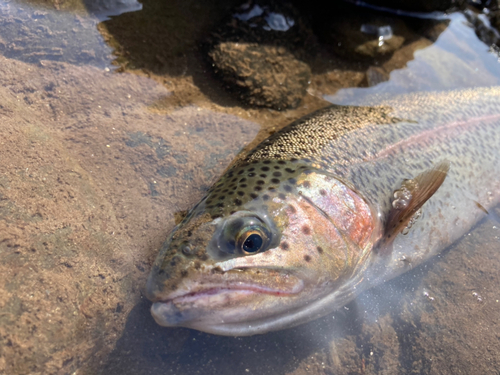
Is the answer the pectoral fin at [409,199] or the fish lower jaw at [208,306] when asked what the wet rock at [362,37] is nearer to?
the pectoral fin at [409,199]

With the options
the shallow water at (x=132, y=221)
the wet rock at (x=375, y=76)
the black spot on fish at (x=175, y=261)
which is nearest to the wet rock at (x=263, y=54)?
the shallow water at (x=132, y=221)

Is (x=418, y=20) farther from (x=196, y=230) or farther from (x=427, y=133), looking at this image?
(x=196, y=230)

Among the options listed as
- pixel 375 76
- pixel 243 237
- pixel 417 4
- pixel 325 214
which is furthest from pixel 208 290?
pixel 417 4

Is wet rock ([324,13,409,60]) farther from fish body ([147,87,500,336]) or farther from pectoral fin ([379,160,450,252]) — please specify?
pectoral fin ([379,160,450,252])

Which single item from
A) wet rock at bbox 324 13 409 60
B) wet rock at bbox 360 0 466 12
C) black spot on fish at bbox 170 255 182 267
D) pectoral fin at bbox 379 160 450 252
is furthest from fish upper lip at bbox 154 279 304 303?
wet rock at bbox 360 0 466 12

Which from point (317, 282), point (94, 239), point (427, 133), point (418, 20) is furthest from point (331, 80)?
point (94, 239)

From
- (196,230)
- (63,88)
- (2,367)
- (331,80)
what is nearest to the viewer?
(2,367)

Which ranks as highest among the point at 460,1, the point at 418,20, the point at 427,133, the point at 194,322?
the point at 460,1

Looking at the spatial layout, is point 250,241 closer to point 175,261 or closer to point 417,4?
point 175,261
